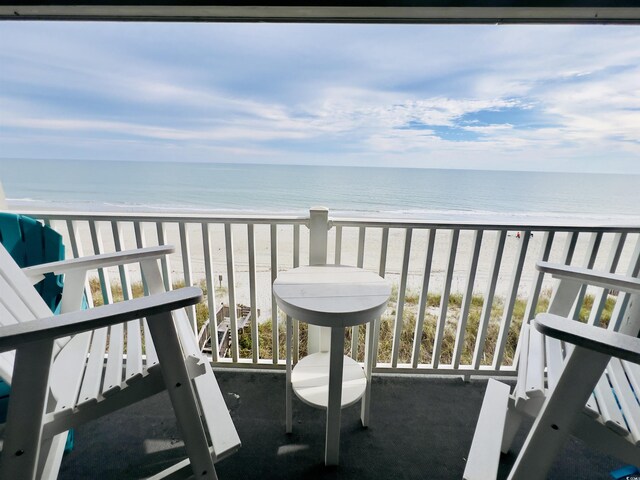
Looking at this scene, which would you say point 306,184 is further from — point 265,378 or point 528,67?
point 265,378

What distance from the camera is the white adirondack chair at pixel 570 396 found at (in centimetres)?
70

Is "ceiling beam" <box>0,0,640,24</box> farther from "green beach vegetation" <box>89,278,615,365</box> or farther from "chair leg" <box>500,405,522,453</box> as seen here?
"green beach vegetation" <box>89,278,615,365</box>

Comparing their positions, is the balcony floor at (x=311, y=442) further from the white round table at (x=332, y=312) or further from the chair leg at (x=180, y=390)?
the chair leg at (x=180, y=390)

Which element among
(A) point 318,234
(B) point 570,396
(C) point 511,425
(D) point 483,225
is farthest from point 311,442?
(D) point 483,225

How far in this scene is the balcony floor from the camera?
1290mm

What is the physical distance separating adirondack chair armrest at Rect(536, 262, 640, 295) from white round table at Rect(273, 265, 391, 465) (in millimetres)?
680

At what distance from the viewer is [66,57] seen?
26.4 ft

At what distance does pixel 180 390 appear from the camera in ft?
2.82

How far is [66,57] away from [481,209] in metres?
14.4

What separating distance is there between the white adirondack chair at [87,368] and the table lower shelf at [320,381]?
51cm

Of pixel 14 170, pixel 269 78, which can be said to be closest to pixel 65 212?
pixel 269 78

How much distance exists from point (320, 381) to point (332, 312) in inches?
25.6

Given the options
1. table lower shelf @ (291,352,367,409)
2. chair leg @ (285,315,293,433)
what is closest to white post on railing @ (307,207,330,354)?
chair leg @ (285,315,293,433)

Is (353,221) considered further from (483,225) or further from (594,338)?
(594,338)
